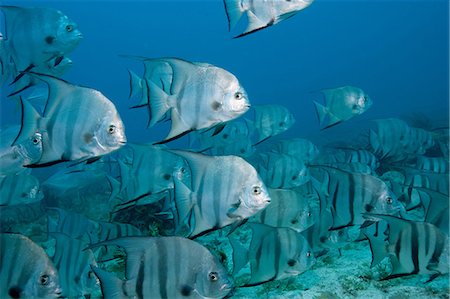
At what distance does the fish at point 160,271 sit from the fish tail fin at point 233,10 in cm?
176

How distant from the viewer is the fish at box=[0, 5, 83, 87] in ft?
11.3

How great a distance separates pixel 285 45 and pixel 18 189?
15461 cm

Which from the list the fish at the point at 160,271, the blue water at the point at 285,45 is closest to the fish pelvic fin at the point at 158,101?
the fish at the point at 160,271

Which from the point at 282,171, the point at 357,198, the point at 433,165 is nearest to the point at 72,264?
the point at 357,198

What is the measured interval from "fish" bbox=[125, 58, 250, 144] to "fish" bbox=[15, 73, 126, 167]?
0.39m

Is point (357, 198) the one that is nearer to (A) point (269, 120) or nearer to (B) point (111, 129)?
(B) point (111, 129)

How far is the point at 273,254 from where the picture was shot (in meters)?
3.29

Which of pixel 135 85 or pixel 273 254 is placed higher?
pixel 135 85

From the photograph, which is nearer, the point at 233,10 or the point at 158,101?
the point at 158,101

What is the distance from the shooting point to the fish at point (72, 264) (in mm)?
3232

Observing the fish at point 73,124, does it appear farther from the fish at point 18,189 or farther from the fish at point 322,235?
the fish at point 322,235

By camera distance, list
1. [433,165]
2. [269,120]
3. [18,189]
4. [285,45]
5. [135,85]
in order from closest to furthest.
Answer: [18,189], [135,85], [269,120], [433,165], [285,45]

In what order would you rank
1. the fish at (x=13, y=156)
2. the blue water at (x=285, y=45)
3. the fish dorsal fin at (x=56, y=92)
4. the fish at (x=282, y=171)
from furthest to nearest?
the blue water at (x=285, y=45)
the fish at (x=282, y=171)
the fish at (x=13, y=156)
the fish dorsal fin at (x=56, y=92)

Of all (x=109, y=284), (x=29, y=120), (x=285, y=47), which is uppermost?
(x=285, y=47)
